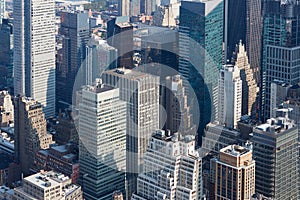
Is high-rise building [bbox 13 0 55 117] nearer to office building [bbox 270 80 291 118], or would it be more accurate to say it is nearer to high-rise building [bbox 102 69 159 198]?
high-rise building [bbox 102 69 159 198]

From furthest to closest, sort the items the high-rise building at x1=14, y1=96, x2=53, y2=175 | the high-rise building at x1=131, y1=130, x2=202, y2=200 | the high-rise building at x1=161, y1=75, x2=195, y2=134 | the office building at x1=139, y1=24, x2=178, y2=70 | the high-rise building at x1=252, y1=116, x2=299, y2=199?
the office building at x1=139, y1=24, x2=178, y2=70 → the high-rise building at x1=14, y1=96, x2=53, y2=175 → the high-rise building at x1=161, y1=75, x2=195, y2=134 → the high-rise building at x1=252, y1=116, x2=299, y2=199 → the high-rise building at x1=131, y1=130, x2=202, y2=200

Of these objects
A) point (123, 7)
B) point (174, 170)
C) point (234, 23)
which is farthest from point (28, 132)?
point (123, 7)

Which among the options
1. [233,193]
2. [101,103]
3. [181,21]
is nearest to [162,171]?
[233,193]

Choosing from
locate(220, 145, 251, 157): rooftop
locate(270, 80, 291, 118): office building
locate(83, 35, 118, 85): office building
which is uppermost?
locate(83, 35, 118, 85): office building

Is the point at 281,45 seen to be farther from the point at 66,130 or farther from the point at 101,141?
the point at 101,141

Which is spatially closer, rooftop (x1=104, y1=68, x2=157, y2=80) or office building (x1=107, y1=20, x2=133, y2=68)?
rooftop (x1=104, y1=68, x2=157, y2=80)

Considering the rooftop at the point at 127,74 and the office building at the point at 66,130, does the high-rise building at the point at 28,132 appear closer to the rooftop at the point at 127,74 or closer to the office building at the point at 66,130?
the office building at the point at 66,130

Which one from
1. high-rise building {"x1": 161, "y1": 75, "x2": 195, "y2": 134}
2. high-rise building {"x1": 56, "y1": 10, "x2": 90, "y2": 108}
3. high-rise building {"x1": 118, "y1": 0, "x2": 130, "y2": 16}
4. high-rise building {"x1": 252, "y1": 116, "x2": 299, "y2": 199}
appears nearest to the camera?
high-rise building {"x1": 252, "y1": 116, "x2": 299, "y2": 199}

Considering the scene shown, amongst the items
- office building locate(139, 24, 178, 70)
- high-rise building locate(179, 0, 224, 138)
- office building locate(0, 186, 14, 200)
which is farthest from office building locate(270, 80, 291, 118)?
office building locate(0, 186, 14, 200)

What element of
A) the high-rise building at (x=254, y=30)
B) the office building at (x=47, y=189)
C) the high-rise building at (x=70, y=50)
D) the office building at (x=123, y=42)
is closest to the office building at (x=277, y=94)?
the office building at (x=123, y=42)
